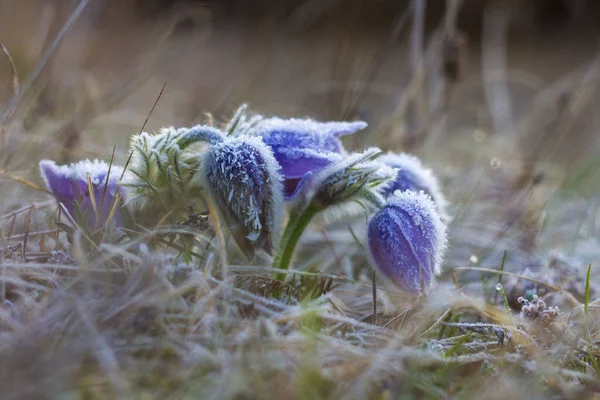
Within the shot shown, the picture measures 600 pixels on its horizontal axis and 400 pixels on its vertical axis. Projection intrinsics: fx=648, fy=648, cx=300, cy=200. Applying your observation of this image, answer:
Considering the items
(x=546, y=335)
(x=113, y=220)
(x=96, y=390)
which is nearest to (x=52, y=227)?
(x=113, y=220)

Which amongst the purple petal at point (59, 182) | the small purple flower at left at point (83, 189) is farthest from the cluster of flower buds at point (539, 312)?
the purple petal at point (59, 182)

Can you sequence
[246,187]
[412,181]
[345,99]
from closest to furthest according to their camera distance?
[246,187]
[412,181]
[345,99]

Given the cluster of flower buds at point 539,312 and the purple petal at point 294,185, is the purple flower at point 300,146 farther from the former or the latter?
the cluster of flower buds at point 539,312

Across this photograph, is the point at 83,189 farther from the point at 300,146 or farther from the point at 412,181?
the point at 412,181

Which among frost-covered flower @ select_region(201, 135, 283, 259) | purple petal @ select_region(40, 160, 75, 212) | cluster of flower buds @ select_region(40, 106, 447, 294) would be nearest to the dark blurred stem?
cluster of flower buds @ select_region(40, 106, 447, 294)

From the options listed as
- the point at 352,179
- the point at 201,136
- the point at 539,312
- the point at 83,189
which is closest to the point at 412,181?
the point at 352,179

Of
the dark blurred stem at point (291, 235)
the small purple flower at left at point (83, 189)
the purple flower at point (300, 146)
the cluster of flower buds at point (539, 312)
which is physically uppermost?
the purple flower at point (300, 146)

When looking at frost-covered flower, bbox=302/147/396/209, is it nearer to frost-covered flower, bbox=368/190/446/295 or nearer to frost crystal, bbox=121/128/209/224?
frost-covered flower, bbox=368/190/446/295
